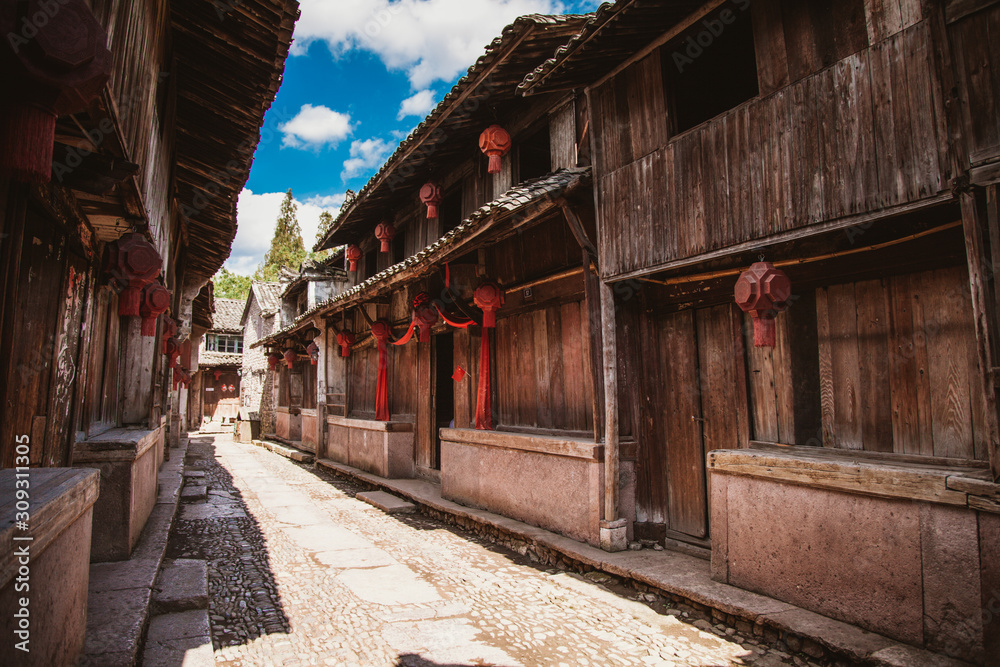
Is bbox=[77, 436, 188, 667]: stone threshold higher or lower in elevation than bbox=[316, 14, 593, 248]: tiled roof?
lower

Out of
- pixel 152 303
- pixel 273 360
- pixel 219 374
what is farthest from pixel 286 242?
pixel 152 303

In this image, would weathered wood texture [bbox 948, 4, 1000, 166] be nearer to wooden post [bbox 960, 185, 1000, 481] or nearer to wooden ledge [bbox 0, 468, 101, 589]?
wooden post [bbox 960, 185, 1000, 481]

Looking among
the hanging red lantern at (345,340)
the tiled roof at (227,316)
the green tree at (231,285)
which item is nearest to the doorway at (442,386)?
the hanging red lantern at (345,340)

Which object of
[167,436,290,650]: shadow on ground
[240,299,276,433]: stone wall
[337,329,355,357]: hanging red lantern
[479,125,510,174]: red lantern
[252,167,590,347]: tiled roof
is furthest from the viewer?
[240,299,276,433]: stone wall

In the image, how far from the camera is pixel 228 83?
6375 mm

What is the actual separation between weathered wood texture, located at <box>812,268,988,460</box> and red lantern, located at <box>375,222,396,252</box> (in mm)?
10695

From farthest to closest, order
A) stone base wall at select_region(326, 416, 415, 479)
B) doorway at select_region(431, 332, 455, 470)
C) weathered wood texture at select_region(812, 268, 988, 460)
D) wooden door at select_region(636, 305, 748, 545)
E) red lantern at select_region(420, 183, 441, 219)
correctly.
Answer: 1. stone base wall at select_region(326, 416, 415, 479)
2. doorway at select_region(431, 332, 455, 470)
3. red lantern at select_region(420, 183, 441, 219)
4. wooden door at select_region(636, 305, 748, 545)
5. weathered wood texture at select_region(812, 268, 988, 460)

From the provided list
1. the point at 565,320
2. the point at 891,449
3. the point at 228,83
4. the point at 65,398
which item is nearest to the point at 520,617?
the point at 891,449

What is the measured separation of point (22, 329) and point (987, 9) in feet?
22.5

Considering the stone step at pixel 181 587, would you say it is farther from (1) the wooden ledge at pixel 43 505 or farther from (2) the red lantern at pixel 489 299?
(2) the red lantern at pixel 489 299

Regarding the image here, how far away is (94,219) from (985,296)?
6.99 metres

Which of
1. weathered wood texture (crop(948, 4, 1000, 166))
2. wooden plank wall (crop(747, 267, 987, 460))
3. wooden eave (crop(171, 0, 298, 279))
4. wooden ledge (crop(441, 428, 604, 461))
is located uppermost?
wooden eave (crop(171, 0, 298, 279))

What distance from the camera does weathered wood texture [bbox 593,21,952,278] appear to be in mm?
3871

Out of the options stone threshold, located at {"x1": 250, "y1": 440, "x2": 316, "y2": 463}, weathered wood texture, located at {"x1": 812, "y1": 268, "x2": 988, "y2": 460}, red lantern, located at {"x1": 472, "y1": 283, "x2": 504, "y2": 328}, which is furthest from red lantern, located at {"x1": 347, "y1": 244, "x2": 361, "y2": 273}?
weathered wood texture, located at {"x1": 812, "y1": 268, "x2": 988, "y2": 460}
